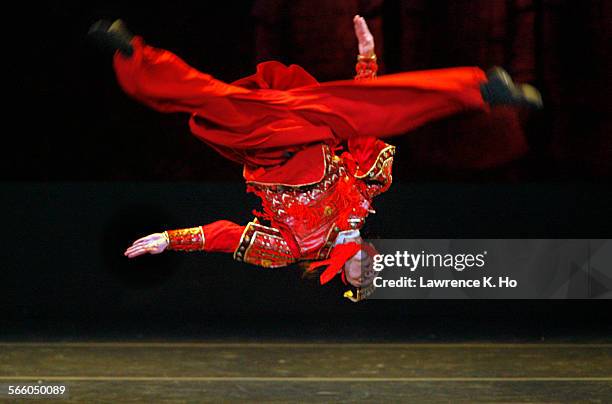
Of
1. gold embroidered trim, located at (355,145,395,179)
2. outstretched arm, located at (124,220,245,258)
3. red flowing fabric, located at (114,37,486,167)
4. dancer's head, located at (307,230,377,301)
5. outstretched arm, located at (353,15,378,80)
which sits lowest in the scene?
dancer's head, located at (307,230,377,301)

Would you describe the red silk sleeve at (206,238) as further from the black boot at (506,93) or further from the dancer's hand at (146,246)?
the black boot at (506,93)

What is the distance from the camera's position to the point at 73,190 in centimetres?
621

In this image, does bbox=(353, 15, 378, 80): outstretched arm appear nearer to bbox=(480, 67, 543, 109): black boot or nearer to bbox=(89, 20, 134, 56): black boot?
bbox=(480, 67, 543, 109): black boot

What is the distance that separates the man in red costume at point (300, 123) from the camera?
291 centimetres

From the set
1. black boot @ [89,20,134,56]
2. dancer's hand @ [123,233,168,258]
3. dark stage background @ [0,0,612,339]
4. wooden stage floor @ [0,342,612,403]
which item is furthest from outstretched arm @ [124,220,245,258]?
dark stage background @ [0,0,612,339]

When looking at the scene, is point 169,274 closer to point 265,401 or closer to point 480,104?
point 265,401

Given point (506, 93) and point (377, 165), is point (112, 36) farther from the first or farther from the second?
point (506, 93)

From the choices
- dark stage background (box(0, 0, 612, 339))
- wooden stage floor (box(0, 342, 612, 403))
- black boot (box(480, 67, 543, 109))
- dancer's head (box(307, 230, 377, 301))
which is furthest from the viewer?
dark stage background (box(0, 0, 612, 339))

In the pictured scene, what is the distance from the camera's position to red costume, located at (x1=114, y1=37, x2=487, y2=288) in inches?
116

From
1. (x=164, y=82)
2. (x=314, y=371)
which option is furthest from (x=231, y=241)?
(x=314, y=371)

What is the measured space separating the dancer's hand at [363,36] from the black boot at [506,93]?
0.37 m

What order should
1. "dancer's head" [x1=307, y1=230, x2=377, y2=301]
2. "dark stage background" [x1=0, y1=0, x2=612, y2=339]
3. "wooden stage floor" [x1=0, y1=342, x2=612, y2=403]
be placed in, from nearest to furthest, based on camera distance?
1. "dancer's head" [x1=307, y1=230, x2=377, y2=301]
2. "wooden stage floor" [x1=0, y1=342, x2=612, y2=403]
3. "dark stage background" [x1=0, y1=0, x2=612, y2=339]

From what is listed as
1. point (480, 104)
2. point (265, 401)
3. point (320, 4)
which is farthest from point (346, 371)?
point (480, 104)

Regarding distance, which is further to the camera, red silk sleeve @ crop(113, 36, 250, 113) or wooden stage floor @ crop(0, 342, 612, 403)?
wooden stage floor @ crop(0, 342, 612, 403)
